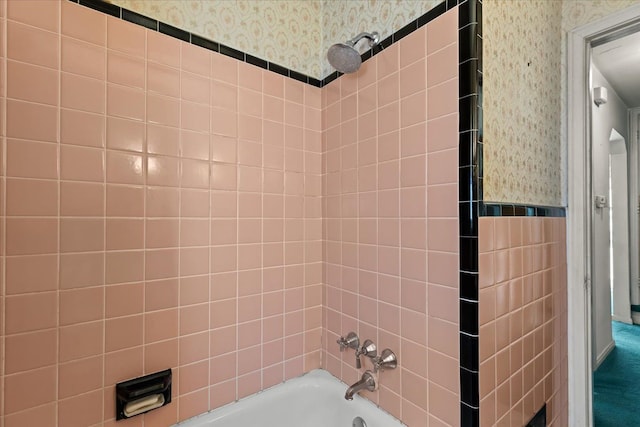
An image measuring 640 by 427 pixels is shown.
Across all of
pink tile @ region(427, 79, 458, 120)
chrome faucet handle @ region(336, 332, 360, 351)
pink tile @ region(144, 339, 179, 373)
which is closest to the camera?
pink tile @ region(427, 79, 458, 120)

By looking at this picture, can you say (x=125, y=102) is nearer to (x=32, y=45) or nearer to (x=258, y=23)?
(x=32, y=45)

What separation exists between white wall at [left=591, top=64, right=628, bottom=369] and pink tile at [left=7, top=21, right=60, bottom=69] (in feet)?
10.0

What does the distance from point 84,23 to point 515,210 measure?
5.07ft

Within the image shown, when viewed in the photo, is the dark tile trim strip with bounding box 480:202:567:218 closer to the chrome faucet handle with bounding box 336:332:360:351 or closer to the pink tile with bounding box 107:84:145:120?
the chrome faucet handle with bounding box 336:332:360:351

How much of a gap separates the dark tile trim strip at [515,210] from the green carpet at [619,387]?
1530mm

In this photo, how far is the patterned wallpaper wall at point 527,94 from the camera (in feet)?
2.99

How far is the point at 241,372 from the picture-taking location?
3.96ft

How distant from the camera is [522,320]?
100 centimetres

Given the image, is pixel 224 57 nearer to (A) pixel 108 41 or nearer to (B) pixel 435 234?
(A) pixel 108 41

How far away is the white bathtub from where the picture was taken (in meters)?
1.11

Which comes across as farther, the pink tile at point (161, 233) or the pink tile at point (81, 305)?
the pink tile at point (161, 233)

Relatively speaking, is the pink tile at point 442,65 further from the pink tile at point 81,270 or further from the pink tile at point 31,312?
the pink tile at point 31,312

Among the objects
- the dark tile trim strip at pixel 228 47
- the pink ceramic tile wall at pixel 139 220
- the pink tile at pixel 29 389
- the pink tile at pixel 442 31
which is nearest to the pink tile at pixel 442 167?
the pink tile at pixel 442 31

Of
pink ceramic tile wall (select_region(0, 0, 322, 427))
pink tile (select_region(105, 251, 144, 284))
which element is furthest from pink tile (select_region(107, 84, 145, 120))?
pink tile (select_region(105, 251, 144, 284))
